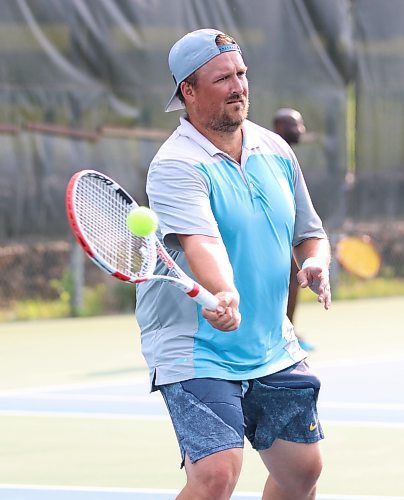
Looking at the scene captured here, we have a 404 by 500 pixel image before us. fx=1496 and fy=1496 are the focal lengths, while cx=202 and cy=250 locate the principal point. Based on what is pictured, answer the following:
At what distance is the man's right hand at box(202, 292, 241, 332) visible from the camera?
3.75 m

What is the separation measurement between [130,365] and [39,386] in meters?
0.90

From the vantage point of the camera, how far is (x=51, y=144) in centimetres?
1090

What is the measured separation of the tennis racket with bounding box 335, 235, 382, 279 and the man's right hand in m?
8.49

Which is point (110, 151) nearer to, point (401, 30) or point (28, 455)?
point (401, 30)

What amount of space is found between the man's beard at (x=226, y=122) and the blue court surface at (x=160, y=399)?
3.05 m

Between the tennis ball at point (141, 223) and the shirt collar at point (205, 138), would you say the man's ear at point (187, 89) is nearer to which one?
the shirt collar at point (205, 138)

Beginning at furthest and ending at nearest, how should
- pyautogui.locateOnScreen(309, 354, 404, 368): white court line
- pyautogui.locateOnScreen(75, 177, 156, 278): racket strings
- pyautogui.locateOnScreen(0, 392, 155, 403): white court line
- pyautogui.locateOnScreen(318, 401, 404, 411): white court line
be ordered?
pyautogui.locateOnScreen(309, 354, 404, 368): white court line, pyautogui.locateOnScreen(0, 392, 155, 403): white court line, pyautogui.locateOnScreen(318, 401, 404, 411): white court line, pyautogui.locateOnScreen(75, 177, 156, 278): racket strings

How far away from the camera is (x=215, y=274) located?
3.84m

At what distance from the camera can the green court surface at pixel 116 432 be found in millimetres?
5789

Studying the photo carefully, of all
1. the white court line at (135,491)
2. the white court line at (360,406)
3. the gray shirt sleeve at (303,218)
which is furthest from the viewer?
the white court line at (360,406)

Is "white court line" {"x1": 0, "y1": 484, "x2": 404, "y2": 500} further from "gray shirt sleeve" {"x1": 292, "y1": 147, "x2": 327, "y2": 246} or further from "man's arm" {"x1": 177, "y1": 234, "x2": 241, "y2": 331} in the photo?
"man's arm" {"x1": 177, "y1": 234, "x2": 241, "y2": 331}

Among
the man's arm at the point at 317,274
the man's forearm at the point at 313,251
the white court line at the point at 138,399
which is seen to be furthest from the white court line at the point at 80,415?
the man's arm at the point at 317,274

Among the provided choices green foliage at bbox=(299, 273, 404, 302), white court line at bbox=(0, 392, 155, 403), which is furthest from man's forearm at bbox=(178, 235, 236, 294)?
green foliage at bbox=(299, 273, 404, 302)

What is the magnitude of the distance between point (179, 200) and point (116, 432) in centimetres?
298
